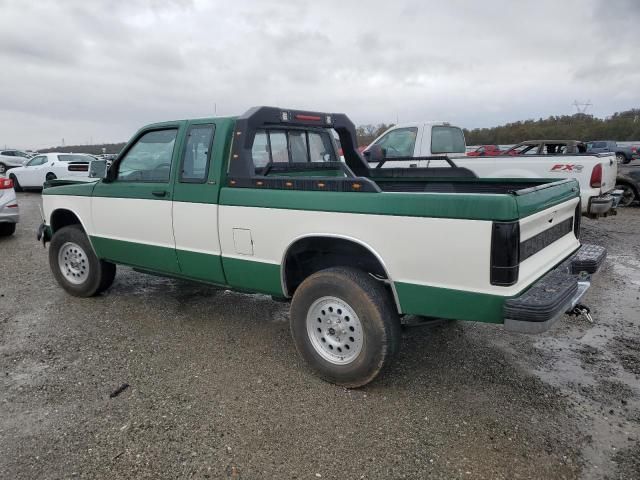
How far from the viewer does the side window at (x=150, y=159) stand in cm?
453

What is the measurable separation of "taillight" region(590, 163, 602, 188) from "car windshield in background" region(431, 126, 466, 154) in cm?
252

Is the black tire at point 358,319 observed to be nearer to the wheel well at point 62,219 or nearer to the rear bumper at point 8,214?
the wheel well at point 62,219

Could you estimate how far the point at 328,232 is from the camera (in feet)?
11.1

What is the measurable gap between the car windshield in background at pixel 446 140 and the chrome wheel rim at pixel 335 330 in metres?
6.08

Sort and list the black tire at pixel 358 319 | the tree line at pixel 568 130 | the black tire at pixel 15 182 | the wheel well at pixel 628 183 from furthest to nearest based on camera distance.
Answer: the tree line at pixel 568 130 → the black tire at pixel 15 182 → the wheel well at pixel 628 183 → the black tire at pixel 358 319

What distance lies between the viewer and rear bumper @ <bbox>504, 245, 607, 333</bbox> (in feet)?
8.89

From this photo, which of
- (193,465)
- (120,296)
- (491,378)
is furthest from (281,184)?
(120,296)

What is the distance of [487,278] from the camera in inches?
111

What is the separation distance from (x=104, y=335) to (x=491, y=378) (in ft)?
11.4

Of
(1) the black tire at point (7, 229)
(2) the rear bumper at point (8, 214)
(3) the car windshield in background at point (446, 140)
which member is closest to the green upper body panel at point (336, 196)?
(3) the car windshield in background at point (446, 140)

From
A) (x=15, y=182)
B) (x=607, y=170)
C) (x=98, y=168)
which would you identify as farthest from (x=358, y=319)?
(x=15, y=182)

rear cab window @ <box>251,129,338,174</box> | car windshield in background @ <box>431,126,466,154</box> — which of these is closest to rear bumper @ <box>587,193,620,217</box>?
car windshield in background @ <box>431,126,466,154</box>

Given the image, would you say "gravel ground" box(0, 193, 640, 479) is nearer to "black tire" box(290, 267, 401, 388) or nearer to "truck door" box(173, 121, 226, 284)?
"black tire" box(290, 267, 401, 388)

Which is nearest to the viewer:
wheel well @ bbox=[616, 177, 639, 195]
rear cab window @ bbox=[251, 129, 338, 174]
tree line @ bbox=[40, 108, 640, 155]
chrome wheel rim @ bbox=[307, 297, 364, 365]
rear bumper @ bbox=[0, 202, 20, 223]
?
chrome wheel rim @ bbox=[307, 297, 364, 365]
